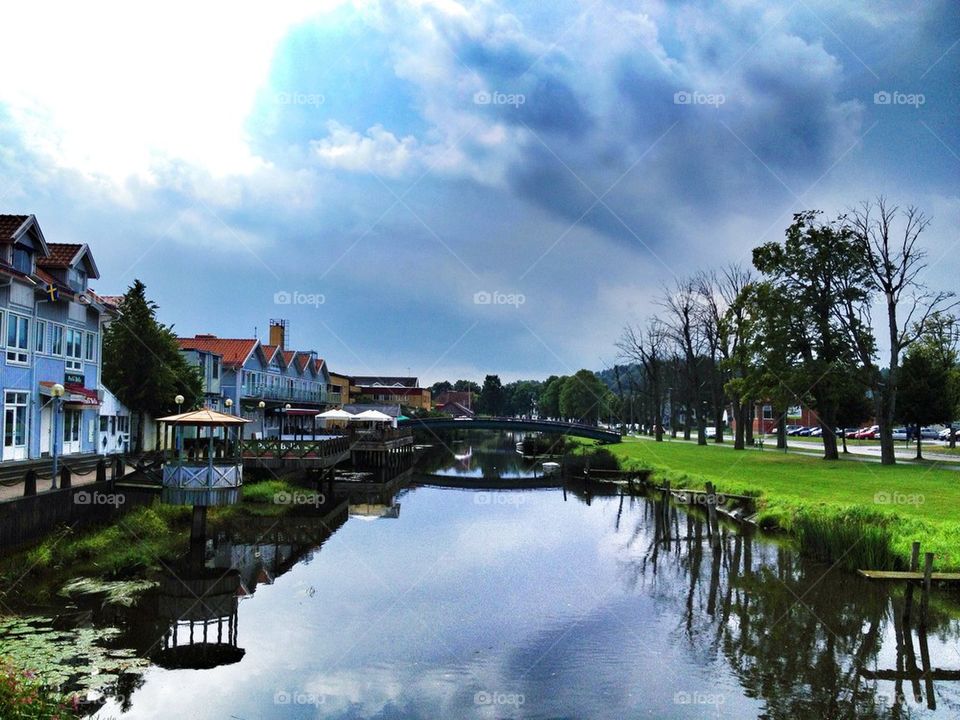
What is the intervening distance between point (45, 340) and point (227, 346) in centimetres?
3329

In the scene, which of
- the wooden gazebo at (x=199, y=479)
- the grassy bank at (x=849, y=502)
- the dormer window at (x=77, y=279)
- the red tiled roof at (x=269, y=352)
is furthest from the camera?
the red tiled roof at (x=269, y=352)

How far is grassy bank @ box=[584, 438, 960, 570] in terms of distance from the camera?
20.0 meters

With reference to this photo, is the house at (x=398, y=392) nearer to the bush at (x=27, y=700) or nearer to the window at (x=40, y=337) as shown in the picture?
the window at (x=40, y=337)

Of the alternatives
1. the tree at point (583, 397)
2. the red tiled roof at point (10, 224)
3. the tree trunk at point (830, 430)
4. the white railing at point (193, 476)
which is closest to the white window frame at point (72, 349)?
the red tiled roof at point (10, 224)

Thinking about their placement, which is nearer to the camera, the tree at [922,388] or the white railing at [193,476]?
the white railing at [193,476]

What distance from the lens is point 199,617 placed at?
16.8m

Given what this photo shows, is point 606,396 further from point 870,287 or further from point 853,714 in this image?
point 853,714

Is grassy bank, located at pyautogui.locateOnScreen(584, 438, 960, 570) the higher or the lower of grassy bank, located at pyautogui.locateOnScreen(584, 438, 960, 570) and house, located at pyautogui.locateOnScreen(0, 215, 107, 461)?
the lower

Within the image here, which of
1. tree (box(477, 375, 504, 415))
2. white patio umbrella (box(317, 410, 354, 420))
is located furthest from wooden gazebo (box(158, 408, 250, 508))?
tree (box(477, 375, 504, 415))

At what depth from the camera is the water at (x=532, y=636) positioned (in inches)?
490

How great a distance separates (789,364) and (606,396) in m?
80.9

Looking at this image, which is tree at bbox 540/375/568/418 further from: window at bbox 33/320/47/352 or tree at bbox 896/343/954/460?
window at bbox 33/320/47/352

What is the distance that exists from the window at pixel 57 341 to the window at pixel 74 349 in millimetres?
661

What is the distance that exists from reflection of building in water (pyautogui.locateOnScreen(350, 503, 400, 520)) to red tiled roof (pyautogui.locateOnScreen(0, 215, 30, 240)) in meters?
18.1
